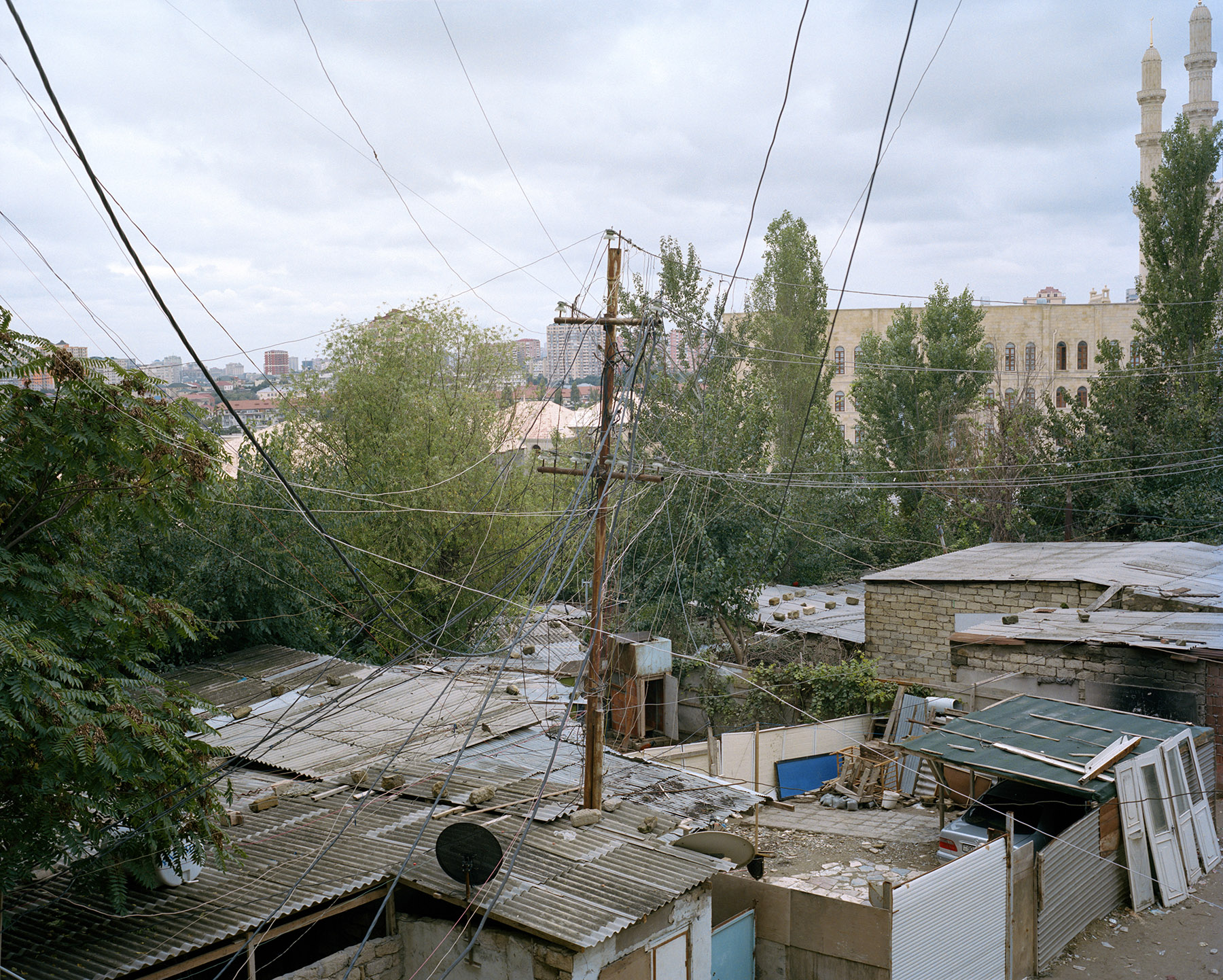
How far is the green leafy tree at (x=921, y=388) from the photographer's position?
31.0 metres

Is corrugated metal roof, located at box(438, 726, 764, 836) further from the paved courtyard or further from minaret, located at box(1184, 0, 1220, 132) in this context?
minaret, located at box(1184, 0, 1220, 132)

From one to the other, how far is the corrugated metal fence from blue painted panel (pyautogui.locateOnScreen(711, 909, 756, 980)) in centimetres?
304

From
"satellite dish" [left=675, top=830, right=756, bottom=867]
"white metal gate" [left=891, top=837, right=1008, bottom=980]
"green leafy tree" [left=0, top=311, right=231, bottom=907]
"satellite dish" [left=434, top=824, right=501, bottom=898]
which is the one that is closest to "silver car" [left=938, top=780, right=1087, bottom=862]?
"white metal gate" [left=891, top=837, right=1008, bottom=980]

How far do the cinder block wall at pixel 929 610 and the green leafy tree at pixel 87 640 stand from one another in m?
14.3

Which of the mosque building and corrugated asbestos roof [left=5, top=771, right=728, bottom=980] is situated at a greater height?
the mosque building

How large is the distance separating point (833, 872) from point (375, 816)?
17.6 feet

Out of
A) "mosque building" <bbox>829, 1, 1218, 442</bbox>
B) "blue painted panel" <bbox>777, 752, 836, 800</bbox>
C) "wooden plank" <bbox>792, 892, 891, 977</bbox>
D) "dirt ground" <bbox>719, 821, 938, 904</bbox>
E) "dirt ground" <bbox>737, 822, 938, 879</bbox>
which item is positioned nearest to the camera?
"wooden plank" <bbox>792, 892, 891, 977</bbox>

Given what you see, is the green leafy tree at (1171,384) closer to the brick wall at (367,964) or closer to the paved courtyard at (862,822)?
the paved courtyard at (862,822)

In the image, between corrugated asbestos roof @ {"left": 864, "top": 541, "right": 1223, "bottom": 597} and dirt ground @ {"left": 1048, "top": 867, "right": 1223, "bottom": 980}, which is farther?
corrugated asbestos roof @ {"left": 864, "top": 541, "right": 1223, "bottom": 597}

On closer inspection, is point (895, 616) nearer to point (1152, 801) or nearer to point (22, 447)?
point (1152, 801)

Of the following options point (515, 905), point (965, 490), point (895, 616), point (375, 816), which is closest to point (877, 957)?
point (515, 905)

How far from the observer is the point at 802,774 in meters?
14.1

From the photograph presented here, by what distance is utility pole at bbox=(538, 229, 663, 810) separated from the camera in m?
8.20

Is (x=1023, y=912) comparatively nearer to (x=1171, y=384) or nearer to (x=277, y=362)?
(x=1171, y=384)
